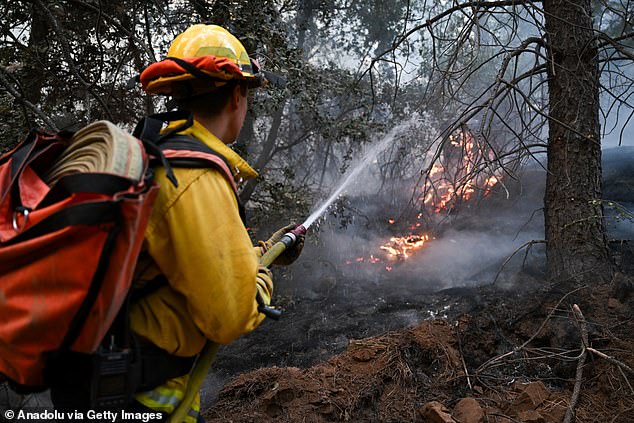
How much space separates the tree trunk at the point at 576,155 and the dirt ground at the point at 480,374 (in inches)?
17.8

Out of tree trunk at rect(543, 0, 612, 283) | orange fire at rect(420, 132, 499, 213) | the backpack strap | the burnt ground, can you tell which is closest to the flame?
orange fire at rect(420, 132, 499, 213)

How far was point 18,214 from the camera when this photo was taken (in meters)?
1.22

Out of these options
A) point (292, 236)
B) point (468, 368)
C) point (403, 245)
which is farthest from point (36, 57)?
point (403, 245)

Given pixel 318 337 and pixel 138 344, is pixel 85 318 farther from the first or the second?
pixel 318 337

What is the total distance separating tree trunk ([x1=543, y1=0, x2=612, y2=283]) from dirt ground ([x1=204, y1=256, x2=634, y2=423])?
17.8 inches

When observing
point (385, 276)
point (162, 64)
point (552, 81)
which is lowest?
point (385, 276)

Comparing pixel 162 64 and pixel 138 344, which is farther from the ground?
pixel 162 64

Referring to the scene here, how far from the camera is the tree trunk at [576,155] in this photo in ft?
14.8

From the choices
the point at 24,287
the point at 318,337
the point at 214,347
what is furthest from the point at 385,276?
the point at 24,287

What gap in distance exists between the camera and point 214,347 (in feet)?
5.50

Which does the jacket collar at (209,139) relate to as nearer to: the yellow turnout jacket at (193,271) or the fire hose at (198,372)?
the yellow turnout jacket at (193,271)

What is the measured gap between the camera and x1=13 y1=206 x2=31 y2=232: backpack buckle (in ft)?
3.79

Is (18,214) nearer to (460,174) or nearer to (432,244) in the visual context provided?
(460,174)

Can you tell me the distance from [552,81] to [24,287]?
5344mm
